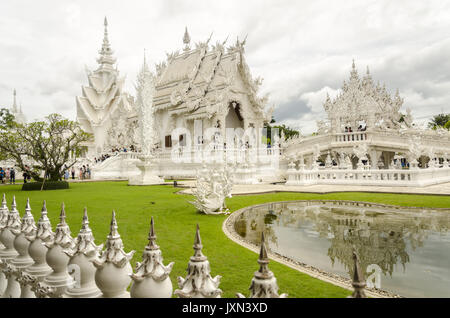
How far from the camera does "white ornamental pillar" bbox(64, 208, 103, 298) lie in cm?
244

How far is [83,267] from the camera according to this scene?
244 centimetres

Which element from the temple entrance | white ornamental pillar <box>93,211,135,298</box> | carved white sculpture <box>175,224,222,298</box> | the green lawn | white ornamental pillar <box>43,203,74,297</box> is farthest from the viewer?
the temple entrance

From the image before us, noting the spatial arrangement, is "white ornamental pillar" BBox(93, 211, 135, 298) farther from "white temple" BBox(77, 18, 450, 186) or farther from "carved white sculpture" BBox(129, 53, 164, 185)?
"carved white sculpture" BBox(129, 53, 164, 185)

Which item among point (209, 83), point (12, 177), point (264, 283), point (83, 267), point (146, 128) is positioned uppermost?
point (209, 83)

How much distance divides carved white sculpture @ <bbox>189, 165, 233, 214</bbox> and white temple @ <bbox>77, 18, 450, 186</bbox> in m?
6.97

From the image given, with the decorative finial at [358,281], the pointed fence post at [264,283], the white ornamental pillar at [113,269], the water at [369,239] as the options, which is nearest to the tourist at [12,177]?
the water at [369,239]

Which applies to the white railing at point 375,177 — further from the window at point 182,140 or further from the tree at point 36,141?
the window at point 182,140

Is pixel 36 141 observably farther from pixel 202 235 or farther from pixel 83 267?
pixel 83 267

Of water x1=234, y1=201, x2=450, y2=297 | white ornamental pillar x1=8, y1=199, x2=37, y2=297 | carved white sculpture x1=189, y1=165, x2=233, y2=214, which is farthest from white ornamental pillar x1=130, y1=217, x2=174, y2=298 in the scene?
carved white sculpture x1=189, y1=165, x2=233, y2=214

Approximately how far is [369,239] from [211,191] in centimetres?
391

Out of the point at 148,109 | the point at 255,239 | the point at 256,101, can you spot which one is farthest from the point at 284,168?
the point at 255,239

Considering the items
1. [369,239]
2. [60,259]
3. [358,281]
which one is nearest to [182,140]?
[369,239]
